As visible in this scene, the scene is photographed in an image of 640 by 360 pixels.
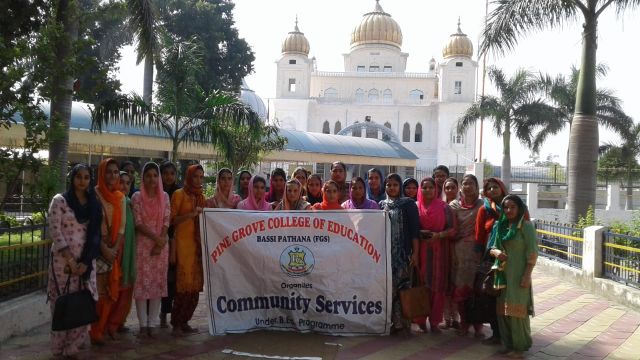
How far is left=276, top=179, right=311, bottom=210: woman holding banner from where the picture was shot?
15.0 ft

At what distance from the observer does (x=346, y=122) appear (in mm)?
40938

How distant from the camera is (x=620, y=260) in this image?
6621 millimetres

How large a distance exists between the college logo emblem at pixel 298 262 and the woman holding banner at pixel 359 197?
0.53m

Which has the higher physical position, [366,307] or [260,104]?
[260,104]

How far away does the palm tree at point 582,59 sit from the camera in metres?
8.98

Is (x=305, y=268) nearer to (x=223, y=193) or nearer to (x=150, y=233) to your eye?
(x=223, y=193)

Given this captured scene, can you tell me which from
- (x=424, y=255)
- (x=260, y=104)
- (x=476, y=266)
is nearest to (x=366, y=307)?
(x=424, y=255)

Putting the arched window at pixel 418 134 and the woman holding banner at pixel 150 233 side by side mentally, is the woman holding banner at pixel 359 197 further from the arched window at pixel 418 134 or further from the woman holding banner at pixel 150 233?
the arched window at pixel 418 134

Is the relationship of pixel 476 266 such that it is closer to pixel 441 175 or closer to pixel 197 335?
pixel 441 175

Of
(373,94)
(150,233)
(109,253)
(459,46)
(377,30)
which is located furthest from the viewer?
(377,30)

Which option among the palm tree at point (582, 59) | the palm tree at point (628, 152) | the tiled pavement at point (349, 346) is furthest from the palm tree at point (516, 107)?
the tiled pavement at point (349, 346)

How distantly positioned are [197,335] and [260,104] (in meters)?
40.2

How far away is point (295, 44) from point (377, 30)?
20.9 feet

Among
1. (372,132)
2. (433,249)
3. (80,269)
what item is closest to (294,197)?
(433,249)
